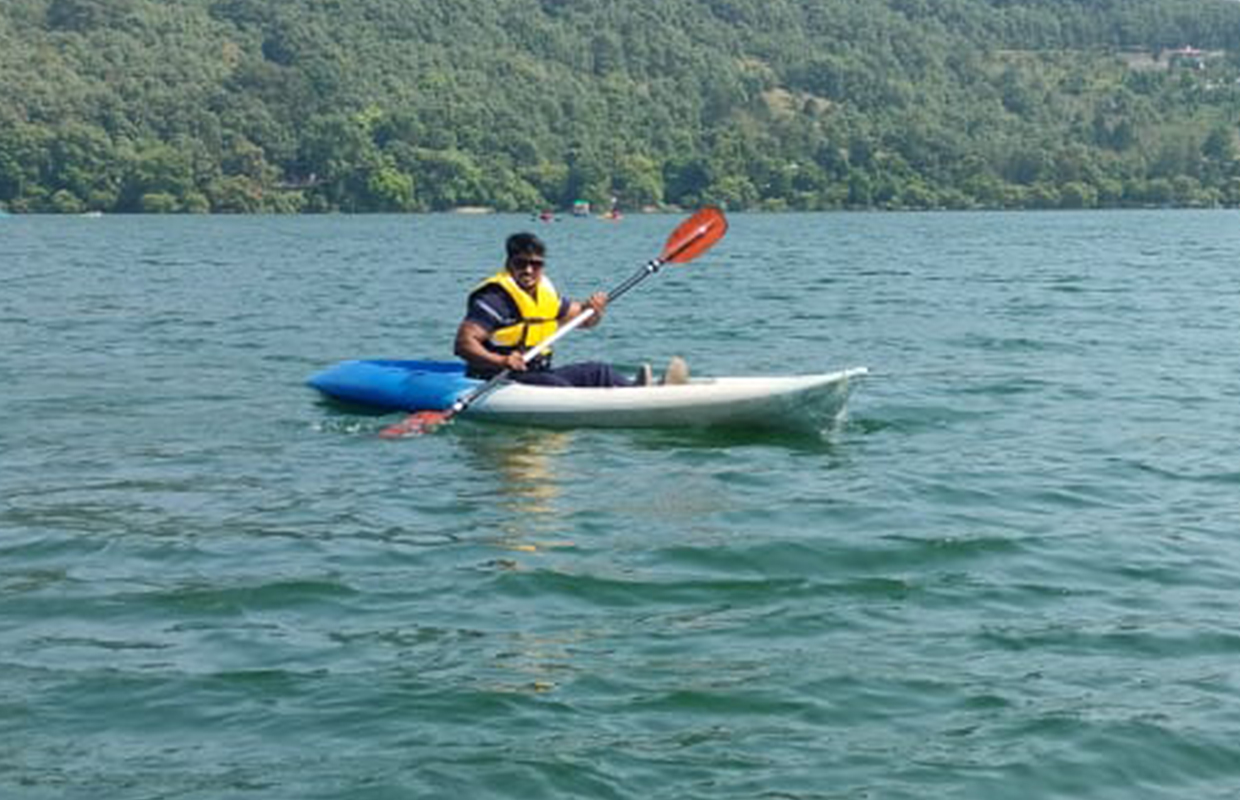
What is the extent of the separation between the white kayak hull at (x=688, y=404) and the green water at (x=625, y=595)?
0.15 meters

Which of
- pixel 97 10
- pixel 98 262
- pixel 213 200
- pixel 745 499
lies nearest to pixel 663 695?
pixel 745 499

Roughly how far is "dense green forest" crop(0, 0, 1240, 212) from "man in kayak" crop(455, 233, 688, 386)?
99.0 meters

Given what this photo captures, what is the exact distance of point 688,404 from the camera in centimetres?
1208

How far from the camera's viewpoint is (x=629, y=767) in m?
5.75

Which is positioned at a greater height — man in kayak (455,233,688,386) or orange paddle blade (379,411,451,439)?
man in kayak (455,233,688,386)

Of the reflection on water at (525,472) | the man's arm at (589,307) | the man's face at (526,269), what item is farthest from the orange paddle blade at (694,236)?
the reflection on water at (525,472)

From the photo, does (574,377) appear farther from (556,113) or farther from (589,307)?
(556,113)

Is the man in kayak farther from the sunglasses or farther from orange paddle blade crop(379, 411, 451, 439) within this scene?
orange paddle blade crop(379, 411, 451, 439)

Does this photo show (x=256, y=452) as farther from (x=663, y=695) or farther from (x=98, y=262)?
(x=98, y=262)

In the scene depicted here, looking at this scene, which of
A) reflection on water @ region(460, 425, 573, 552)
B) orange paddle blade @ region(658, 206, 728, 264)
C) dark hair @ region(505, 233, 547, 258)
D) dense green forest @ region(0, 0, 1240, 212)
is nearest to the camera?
reflection on water @ region(460, 425, 573, 552)

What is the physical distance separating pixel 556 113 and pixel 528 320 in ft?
438

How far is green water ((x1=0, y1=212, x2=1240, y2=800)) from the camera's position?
5.87 metres

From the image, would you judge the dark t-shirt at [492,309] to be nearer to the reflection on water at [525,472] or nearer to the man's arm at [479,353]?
the man's arm at [479,353]

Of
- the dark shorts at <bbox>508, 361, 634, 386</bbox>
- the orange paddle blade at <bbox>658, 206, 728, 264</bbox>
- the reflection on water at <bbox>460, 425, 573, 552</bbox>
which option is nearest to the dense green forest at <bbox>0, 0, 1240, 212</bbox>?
the orange paddle blade at <bbox>658, 206, 728, 264</bbox>
